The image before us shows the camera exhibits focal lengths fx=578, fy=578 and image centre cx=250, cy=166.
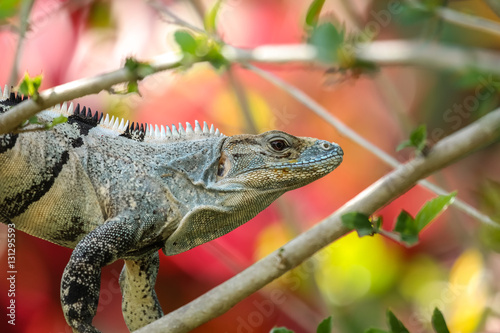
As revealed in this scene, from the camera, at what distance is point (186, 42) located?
1091 millimetres

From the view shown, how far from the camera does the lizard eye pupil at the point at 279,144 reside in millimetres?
1574

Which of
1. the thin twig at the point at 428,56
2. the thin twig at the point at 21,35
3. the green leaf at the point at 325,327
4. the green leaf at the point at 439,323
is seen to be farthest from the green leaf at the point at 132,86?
the thin twig at the point at 21,35

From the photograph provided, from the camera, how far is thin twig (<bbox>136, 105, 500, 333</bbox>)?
0.88 meters

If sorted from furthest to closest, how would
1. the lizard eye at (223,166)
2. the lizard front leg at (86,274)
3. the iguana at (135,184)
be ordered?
the lizard eye at (223,166), the iguana at (135,184), the lizard front leg at (86,274)

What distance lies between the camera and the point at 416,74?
9.46 ft

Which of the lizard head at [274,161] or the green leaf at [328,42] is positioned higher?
the lizard head at [274,161]

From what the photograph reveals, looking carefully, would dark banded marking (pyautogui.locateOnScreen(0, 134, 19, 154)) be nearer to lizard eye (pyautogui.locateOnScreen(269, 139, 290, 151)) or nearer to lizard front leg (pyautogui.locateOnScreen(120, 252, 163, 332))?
lizard front leg (pyautogui.locateOnScreen(120, 252, 163, 332))

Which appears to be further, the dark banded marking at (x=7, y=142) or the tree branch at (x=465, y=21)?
the dark banded marking at (x=7, y=142)

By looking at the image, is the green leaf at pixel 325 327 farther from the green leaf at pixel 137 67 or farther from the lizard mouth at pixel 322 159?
the lizard mouth at pixel 322 159

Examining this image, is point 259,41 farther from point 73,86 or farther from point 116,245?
point 73,86

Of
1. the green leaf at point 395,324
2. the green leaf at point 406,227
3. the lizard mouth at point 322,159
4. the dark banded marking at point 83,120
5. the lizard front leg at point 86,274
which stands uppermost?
the dark banded marking at point 83,120

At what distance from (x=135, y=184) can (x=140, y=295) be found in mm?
343

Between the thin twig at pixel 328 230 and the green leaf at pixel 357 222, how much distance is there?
36mm

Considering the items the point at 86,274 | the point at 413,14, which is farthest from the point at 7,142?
the point at 413,14
